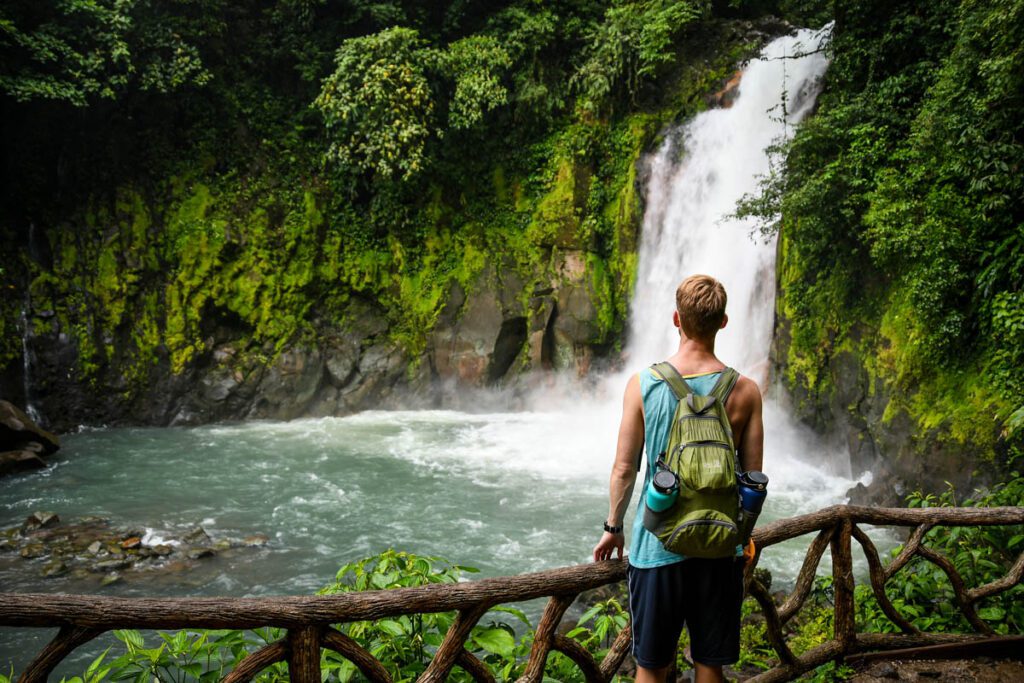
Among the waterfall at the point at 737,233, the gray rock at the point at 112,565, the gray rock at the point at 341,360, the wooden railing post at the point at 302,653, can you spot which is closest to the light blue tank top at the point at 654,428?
the wooden railing post at the point at 302,653

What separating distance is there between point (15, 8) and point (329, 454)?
10098mm

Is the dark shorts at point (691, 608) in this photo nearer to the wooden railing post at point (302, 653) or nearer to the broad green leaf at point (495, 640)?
the broad green leaf at point (495, 640)

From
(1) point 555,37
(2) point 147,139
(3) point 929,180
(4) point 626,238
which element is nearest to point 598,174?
(4) point 626,238

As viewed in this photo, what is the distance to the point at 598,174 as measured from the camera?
14.4 meters

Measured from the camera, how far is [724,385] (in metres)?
2.07

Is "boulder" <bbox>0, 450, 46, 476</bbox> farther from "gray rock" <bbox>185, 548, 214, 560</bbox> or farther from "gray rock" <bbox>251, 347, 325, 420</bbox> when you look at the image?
"gray rock" <bbox>185, 548, 214, 560</bbox>

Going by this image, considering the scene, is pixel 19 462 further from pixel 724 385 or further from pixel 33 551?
pixel 724 385

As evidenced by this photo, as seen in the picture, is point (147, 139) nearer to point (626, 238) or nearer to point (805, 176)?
point (626, 238)

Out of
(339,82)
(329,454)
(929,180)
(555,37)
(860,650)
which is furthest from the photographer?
(555,37)

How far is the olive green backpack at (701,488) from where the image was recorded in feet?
6.23

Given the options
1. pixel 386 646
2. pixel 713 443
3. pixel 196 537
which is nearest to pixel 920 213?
pixel 713 443

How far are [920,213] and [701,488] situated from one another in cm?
718

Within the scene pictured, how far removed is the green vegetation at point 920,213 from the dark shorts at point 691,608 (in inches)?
193

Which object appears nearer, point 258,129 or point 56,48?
point 56,48
